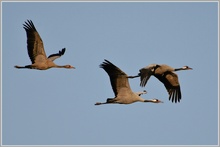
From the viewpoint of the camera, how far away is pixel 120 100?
2225cm

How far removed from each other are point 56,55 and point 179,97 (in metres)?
5.34

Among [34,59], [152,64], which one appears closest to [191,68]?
[152,64]

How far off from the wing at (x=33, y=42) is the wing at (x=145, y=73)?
12.8 ft

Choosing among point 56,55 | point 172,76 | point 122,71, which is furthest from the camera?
point 56,55

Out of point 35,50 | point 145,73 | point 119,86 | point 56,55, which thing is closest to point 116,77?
point 119,86

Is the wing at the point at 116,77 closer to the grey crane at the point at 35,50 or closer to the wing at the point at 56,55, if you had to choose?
the grey crane at the point at 35,50

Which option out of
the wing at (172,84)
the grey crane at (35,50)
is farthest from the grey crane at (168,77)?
the grey crane at (35,50)

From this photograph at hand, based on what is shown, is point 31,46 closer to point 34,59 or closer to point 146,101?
point 34,59

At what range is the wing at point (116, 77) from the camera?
70.9ft

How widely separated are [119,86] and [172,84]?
161 inches

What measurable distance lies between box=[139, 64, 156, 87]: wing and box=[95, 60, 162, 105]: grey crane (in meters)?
0.53

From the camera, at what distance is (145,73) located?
22453 mm

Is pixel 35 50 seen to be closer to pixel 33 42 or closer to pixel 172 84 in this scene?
pixel 33 42

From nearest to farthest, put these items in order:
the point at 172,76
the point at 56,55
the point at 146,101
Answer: the point at 146,101
the point at 172,76
the point at 56,55
